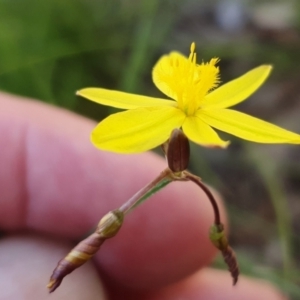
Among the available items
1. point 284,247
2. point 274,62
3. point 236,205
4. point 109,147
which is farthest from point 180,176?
point 274,62

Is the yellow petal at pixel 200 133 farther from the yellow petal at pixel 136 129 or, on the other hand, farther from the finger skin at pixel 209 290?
the finger skin at pixel 209 290

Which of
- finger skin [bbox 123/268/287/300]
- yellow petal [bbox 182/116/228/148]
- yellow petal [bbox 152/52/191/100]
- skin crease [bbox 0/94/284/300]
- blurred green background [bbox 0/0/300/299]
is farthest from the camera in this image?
blurred green background [bbox 0/0/300/299]

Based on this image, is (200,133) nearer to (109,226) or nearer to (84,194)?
(109,226)

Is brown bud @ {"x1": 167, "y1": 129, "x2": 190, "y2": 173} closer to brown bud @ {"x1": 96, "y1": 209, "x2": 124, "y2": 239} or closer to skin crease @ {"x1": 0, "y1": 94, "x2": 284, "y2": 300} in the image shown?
brown bud @ {"x1": 96, "y1": 209, "x2": 124, "y2": 239}

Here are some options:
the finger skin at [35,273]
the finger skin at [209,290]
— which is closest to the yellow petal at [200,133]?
the finger skin at [35,273]

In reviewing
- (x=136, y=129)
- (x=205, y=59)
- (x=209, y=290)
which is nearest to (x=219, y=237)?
(x=136, y=129)

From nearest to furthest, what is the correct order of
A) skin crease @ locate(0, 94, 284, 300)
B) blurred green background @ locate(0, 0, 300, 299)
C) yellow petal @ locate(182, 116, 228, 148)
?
yellow petal @ locate(182, 116, 228, 148)
skin crease @ locate(0, 94, 284, 300)
blurred green background @ locate(0, 0, 300, 299)

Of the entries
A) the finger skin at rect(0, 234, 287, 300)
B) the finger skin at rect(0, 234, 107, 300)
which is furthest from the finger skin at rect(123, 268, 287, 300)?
the finger skin at rect(0, 234, 107, 300)
